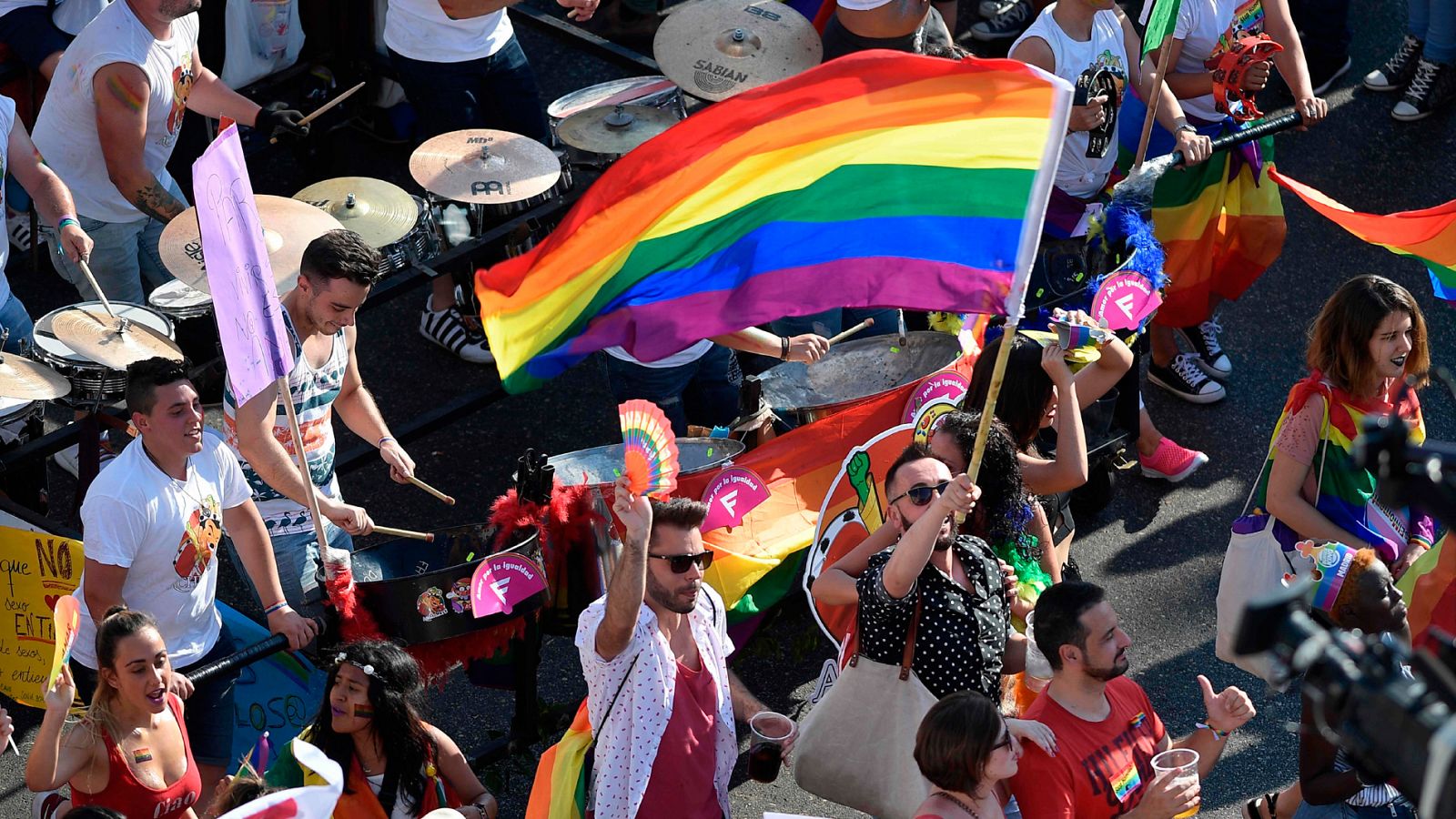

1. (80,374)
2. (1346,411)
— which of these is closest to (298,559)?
(80,374)

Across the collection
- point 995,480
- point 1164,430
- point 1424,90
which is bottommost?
point 1164,430

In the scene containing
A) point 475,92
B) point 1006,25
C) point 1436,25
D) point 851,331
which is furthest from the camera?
point 1006,25

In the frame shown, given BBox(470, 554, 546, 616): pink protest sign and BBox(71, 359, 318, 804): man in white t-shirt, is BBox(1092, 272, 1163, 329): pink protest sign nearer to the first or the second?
BBox(470, 554, 546, 616): pink protest sign

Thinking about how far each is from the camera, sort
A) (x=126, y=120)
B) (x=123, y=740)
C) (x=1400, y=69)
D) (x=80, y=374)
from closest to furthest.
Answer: (x=123, y=740) < (x=80, y=374) < (x=126, y=120) < (x=1400, y=69)

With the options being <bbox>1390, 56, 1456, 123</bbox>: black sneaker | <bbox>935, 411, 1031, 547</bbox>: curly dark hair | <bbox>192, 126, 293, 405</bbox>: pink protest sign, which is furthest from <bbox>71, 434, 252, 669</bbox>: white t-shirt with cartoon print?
<bbox>1390, 56, 1456, 123</bbox>: black sneaker

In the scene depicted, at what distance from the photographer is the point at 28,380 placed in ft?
18.8

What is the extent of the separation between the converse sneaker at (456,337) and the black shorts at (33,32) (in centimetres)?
185

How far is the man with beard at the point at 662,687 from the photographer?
448cm

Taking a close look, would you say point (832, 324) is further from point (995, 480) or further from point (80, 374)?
point (80, 374)

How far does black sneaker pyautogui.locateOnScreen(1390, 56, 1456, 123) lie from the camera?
8.98m

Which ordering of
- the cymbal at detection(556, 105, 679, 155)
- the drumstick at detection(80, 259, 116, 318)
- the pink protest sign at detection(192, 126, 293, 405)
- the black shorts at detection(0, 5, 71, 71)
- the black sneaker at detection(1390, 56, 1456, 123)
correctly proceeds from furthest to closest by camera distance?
the black sneaker at detection(1390, 56, 1456, 123), the black shorts at detection(0, 5, 71, 71), the cymbal at detection(556, 105, 679, 155), the drumstick at detection(80, 259, 116, 318), the pink protest sign at detection(192, 126, 293, 405)

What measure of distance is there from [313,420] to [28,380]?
0.96 meters

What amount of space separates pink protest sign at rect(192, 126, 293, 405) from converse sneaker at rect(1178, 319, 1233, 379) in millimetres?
4088

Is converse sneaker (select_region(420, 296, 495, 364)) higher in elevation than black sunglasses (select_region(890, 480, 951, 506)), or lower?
lower
